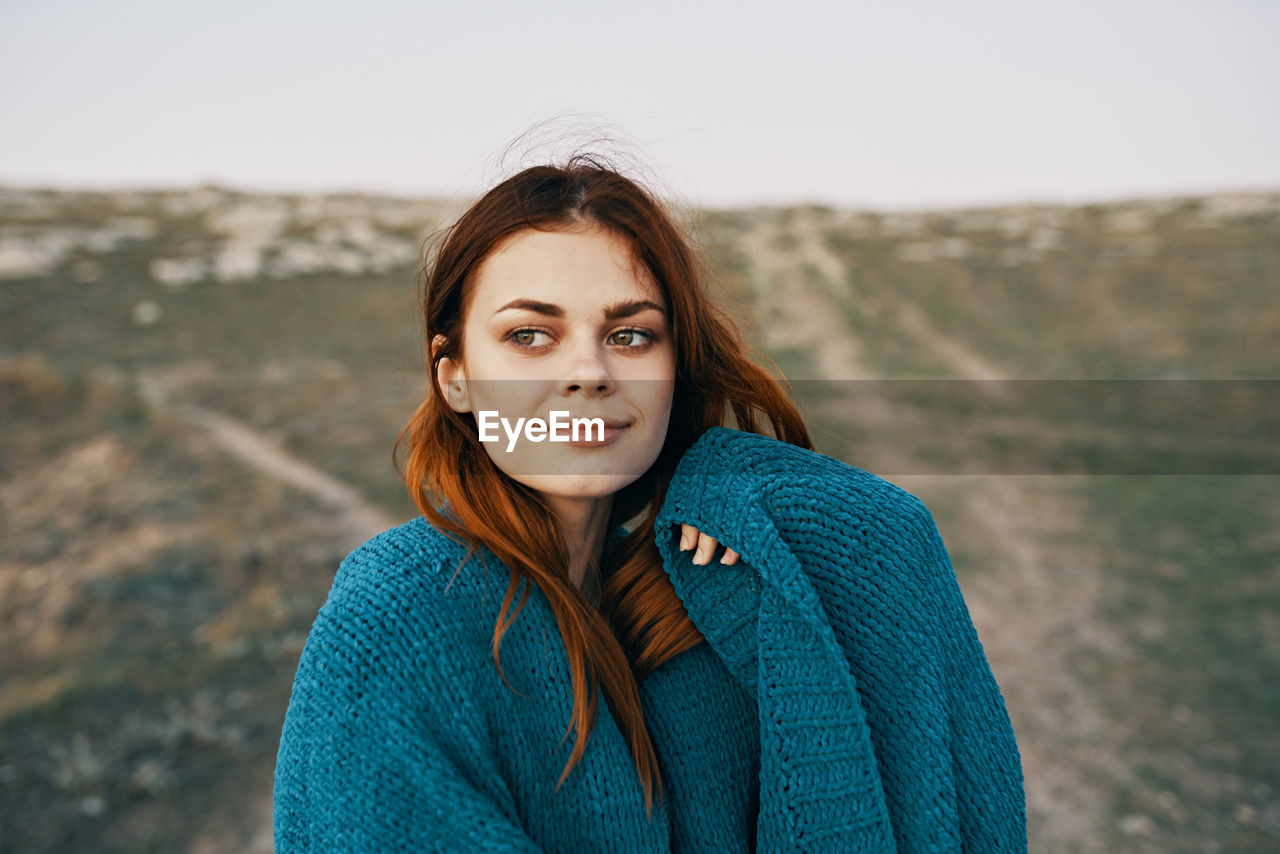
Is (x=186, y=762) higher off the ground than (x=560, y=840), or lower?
lower

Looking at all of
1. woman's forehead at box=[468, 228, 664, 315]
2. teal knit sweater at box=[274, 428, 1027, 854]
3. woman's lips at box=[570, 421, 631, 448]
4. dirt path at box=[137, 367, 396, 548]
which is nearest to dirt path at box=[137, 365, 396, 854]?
dirt path at box=[137, 367, 396, 548]

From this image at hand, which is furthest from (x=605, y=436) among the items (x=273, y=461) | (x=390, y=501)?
(x=273, y=461)

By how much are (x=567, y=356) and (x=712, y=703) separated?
83cm

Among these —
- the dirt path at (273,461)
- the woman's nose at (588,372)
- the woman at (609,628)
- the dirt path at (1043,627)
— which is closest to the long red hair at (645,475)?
the woman at (609,628)

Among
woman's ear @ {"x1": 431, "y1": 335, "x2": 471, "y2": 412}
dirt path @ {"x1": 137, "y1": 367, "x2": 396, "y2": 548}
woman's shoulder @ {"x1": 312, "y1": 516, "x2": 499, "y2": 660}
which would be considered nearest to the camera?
woman's shoulder @ {"x1": 312, "y1": 516, "x2": 499, "y2": 660}

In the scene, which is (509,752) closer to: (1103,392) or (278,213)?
(1103,392)

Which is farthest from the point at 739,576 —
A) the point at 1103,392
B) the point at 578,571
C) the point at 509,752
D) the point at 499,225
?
the point at 1103,392

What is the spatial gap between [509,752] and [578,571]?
19.2 inches

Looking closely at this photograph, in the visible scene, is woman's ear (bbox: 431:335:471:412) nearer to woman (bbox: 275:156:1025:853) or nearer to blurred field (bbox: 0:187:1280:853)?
woman (bbox: 275:156:1025:853)

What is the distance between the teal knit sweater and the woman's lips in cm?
20

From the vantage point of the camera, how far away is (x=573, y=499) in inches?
70.9

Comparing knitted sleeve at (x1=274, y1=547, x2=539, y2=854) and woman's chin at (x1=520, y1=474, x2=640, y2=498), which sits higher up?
woman's chin at (x1=520, y1=474, x2=640, y2=498)

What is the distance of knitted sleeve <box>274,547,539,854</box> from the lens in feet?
4.41

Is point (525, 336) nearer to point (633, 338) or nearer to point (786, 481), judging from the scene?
point (633, 338)
